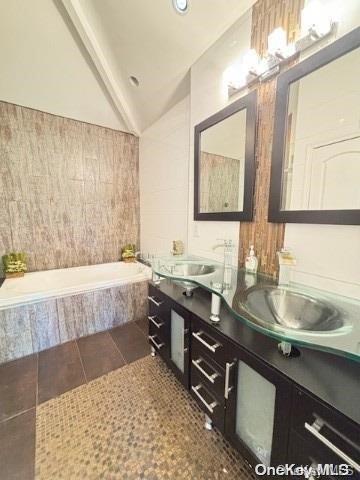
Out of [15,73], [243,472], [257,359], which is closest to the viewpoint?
[257,359]

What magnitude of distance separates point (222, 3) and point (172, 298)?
2.00 meters

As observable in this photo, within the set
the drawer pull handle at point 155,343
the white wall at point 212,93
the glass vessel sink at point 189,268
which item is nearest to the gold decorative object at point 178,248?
the white wall at point 212,93

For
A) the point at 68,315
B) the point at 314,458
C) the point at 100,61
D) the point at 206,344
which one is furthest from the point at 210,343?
the point at 100,61

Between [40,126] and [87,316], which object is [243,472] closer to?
[87,316]

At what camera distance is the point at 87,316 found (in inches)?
81.9

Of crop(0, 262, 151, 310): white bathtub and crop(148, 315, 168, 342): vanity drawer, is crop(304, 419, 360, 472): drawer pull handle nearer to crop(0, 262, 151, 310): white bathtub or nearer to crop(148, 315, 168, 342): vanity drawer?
crop(148, 315, 168, 342): vanity drawer

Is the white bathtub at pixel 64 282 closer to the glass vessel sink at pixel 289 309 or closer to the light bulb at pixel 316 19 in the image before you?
the glass vessel sink at pixel 289 309

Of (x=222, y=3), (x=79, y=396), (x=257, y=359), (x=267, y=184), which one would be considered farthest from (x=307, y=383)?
(x=222, y=3)

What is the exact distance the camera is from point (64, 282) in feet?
8.38

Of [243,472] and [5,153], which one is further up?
[5,153]

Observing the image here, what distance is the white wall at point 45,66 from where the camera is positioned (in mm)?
1725

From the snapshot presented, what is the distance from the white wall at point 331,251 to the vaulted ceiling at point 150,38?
0.70m

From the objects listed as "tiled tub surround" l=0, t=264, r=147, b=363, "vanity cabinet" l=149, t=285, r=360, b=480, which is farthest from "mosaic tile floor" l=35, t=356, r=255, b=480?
"tiled tub surround" l=0, t=264, r=147, b=363

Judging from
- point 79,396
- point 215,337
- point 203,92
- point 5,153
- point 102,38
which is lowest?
point 79,396
